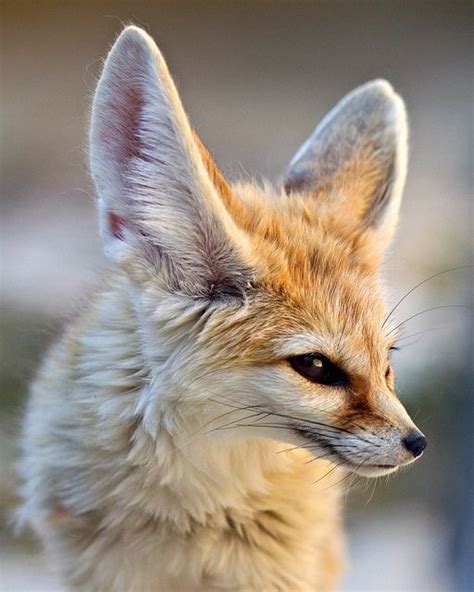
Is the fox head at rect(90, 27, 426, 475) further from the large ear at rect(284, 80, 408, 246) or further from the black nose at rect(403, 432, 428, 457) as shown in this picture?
the large ear at rect(284, 80, 408, 246)

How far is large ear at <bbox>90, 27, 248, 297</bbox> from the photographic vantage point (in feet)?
2.29

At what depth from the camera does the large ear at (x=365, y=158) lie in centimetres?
98

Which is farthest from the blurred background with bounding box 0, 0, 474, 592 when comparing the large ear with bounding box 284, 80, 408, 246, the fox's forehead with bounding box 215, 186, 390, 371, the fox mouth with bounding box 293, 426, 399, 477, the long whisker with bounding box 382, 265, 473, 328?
the fox mouth with bounding box 293, 426, 399, 477

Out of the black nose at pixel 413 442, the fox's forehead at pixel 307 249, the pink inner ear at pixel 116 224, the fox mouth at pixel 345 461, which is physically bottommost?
the fox mouth at pixel 345 461

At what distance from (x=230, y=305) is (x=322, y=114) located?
0.54 meters

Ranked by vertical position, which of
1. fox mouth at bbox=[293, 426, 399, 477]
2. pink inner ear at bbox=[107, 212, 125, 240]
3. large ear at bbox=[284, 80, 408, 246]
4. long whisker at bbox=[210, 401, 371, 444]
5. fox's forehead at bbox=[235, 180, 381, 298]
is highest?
large ear at bbox=[284, 80, 408, 246]

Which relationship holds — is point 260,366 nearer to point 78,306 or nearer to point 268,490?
point 268,490

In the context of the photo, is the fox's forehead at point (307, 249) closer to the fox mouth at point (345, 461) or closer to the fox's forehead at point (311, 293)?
the fox's forehead at point (311, 293)

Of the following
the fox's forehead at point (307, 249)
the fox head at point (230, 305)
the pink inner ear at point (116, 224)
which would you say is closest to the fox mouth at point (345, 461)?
the fox head at point (230, 305)

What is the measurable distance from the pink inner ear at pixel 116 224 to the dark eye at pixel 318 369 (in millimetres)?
212

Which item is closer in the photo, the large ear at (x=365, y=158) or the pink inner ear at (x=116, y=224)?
the pink inner ear at (x=116, y=224)

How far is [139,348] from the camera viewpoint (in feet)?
2.77

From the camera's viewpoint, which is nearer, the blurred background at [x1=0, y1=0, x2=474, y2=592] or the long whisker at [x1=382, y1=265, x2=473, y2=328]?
the long whisker at [x1=382, y1=265, x2=473, y2=328]

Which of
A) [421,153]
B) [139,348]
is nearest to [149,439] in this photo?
[139,348]
